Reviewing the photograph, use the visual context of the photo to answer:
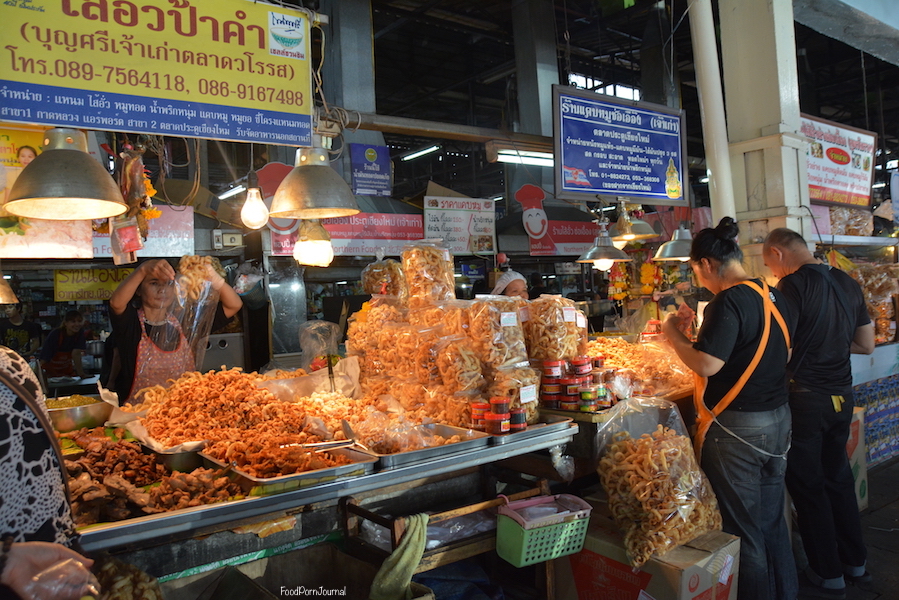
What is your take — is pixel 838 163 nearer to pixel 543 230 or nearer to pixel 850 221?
pixel 850 221

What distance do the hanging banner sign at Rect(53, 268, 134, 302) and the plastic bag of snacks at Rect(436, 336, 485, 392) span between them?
18.4 ft

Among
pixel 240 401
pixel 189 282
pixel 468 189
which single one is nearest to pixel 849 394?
pixel 240 401

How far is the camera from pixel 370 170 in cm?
827

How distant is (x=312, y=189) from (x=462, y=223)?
208 inches

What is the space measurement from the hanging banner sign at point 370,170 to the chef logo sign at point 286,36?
4.95 m

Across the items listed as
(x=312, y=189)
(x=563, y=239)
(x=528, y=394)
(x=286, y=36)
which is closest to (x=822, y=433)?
(x=528, y=394)

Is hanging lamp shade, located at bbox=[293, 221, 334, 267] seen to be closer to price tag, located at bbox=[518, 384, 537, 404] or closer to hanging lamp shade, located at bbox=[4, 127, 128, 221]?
hanging lamp shade, located at bbox=[4, 127, 128, 221]

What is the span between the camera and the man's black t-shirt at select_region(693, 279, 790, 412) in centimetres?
291

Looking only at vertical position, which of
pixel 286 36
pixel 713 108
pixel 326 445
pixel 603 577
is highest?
pixel 713 108

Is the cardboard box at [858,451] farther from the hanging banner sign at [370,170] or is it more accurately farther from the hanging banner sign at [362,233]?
the hanging banner sign at [370,170]

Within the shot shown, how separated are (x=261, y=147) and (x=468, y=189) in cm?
999

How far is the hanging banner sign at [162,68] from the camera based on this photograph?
2.47m

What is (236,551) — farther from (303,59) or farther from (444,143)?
(444,143)

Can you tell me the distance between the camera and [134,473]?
2.32 m
